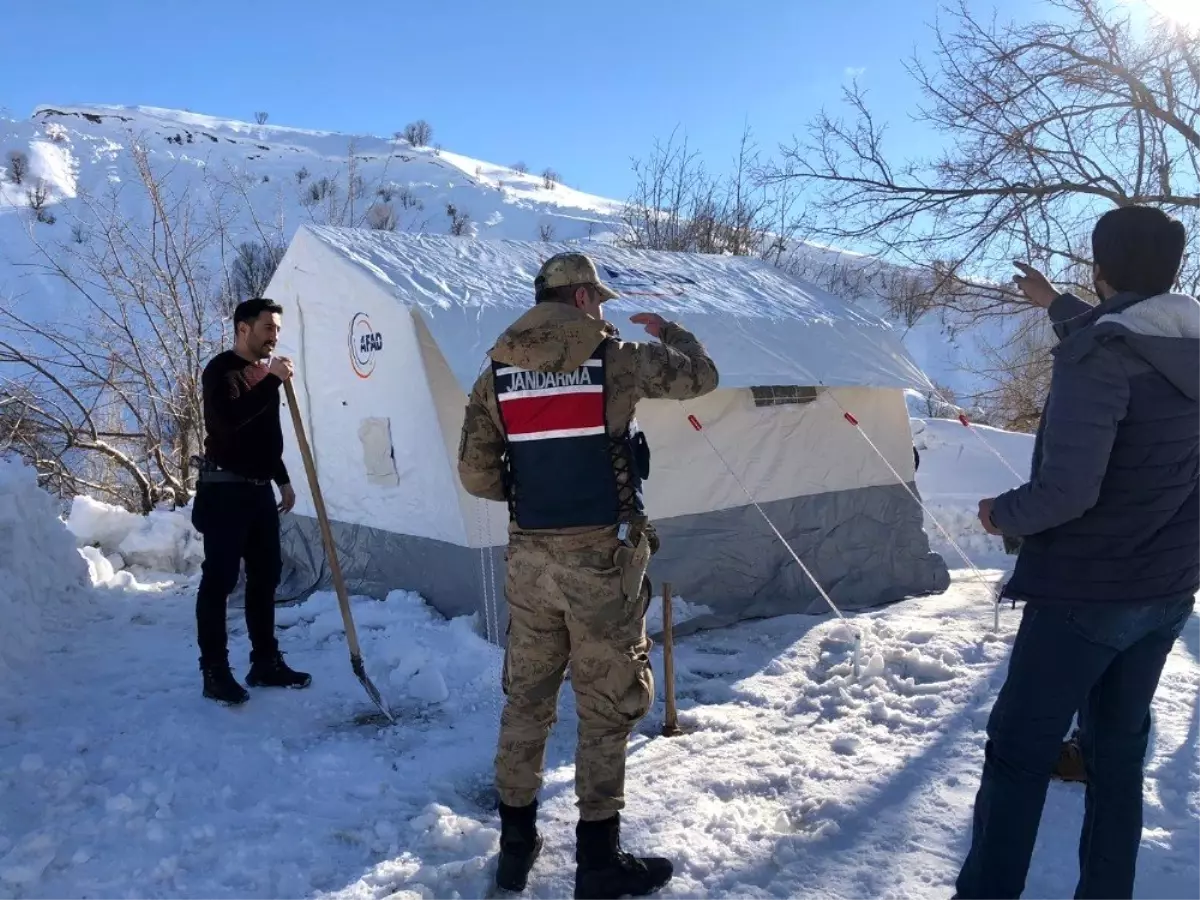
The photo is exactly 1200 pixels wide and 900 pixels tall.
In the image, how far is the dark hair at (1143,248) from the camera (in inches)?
87.5

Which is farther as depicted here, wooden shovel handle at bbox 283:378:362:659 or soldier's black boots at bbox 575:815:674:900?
wooden shovel handle at bbox 283:378:362:659

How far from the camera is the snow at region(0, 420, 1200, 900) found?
2.89m

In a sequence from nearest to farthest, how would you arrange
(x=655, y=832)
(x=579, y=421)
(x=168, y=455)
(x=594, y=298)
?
(x=579, y=421) < (x=594, y=298) < (x=655, y=832) < (x=168, y=455)

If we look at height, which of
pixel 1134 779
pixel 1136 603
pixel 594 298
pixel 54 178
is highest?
pixel 54 178

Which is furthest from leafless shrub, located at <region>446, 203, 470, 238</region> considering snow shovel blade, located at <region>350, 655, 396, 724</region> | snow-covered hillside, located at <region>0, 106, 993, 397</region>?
snow shovel blade, located at <region>350, 655, 396, 724</region>

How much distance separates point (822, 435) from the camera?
7.14 meters

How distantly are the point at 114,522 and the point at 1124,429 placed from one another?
8.38 m

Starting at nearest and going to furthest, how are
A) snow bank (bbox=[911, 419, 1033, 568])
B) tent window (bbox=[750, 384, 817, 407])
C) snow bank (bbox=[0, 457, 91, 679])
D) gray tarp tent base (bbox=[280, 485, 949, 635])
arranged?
1. snow bank (bbox=[0, 457, 91, 679])
2. gray tarp tent base (bbox=[280, 485, 949, 635])
3. tent window (bbox=[750, 384, 817, 407])
4. snow bank (bbox=[911, 419, 1033, 568])

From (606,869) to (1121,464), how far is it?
1.96 m

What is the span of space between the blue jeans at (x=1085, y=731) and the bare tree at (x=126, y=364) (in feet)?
32.6

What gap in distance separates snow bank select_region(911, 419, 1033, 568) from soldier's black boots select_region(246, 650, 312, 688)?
25.1 ft

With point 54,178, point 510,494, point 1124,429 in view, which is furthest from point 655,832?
point 54,178

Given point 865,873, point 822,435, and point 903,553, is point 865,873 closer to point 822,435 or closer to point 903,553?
point 822,435

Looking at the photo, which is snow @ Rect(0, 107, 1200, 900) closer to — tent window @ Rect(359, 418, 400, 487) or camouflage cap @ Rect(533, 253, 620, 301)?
tent window @ Rect(359, 418, 400, 487)
